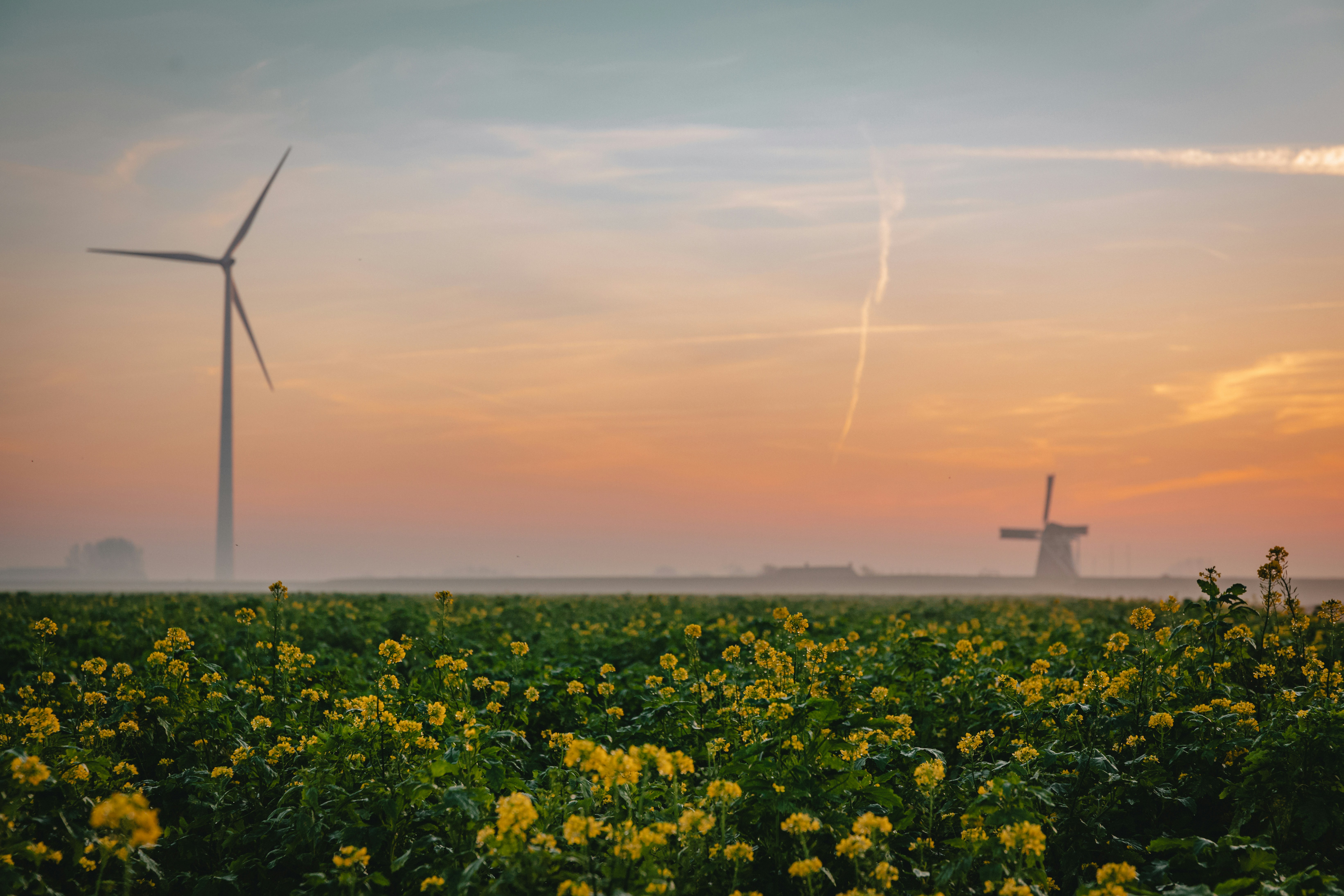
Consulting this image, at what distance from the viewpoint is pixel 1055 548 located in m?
152

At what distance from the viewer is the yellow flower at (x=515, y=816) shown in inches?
201

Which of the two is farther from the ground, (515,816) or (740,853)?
(515,816)

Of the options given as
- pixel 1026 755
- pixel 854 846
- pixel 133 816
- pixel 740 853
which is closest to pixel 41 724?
pixel 133 816

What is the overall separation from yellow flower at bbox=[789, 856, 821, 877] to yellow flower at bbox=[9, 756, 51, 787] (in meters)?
4.87

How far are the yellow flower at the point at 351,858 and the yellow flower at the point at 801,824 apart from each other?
2.79m

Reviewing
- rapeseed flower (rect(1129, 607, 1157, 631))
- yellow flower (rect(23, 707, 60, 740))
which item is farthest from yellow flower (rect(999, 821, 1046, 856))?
yellow flower (rect(23, 707, 60, 740))

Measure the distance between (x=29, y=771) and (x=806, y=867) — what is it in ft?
16.6

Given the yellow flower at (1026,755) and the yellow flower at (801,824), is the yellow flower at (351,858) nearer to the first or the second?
the yellow flower at (801,824)

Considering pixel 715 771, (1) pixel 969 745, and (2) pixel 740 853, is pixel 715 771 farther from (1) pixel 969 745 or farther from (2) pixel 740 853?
(1) pixel 969 745

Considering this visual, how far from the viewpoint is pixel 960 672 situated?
38.2 ft

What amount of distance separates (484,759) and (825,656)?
5315 mm

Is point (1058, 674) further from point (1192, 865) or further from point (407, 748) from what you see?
point (407, 748)

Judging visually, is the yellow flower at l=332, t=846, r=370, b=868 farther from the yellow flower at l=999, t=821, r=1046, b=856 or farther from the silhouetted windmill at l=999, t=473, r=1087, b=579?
the silhouetted windmill at l=999, t=473, r=1087, b=579

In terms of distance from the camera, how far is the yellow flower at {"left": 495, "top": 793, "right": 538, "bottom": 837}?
5.11m
